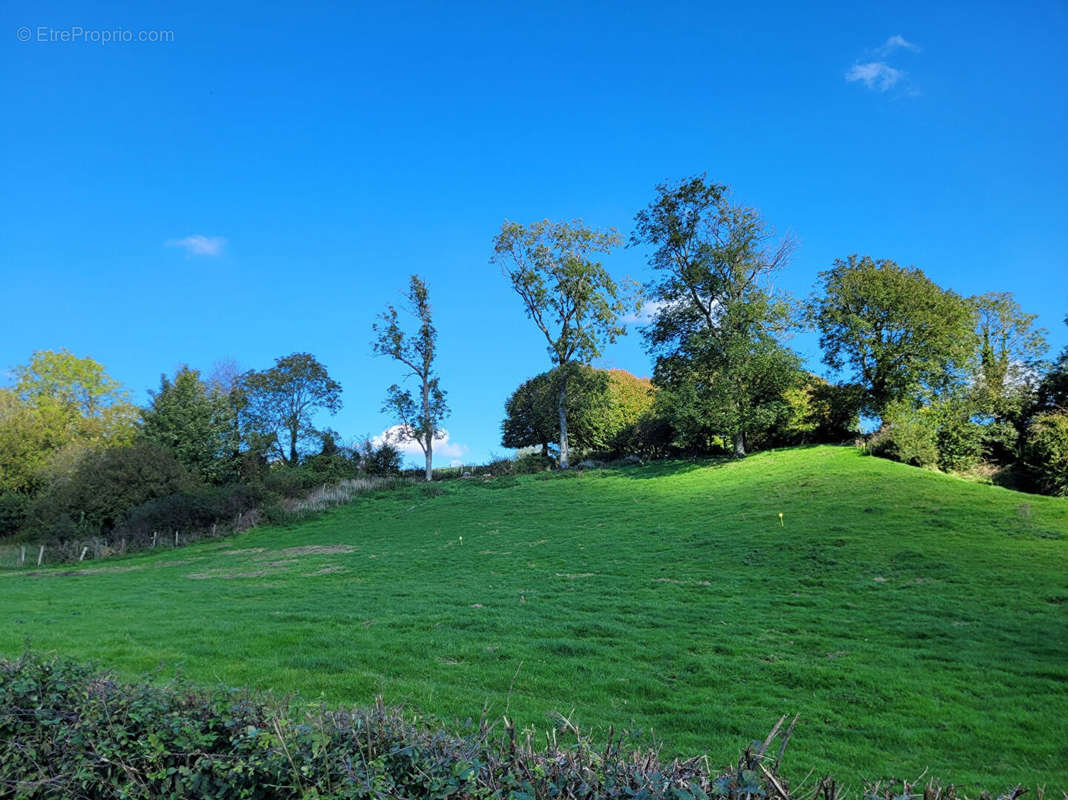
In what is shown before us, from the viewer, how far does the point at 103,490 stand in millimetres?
36062

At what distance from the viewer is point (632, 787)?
9.05ft

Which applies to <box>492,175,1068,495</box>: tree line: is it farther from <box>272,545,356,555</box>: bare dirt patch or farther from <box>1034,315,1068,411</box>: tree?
<box>272,545,356,555</box>: bare dirt patch

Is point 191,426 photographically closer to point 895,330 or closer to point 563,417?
point 563,417

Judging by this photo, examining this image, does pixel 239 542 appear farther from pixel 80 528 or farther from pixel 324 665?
pixel 324 665

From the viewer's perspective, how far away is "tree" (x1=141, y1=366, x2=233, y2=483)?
46.1 m

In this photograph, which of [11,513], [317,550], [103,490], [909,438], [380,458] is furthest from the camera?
[380,458]

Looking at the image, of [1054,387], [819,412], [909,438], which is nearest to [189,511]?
[819,412]

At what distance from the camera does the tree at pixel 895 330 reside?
3138 cm

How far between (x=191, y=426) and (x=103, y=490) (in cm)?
1116

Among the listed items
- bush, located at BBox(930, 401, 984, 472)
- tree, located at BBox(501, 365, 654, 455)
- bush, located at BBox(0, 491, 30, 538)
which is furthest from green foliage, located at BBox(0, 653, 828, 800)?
bush, located at BBox(0, 491, 30, 538)

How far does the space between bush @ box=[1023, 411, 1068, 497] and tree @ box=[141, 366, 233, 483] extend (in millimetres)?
51529

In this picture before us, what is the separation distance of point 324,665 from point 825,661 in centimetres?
782

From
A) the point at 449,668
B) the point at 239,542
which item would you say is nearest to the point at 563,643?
the point at 449,668

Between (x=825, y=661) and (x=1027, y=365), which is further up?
(x=1027, y=365)
